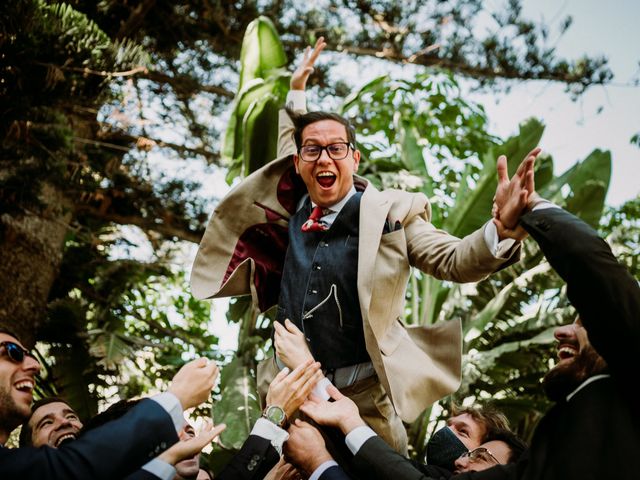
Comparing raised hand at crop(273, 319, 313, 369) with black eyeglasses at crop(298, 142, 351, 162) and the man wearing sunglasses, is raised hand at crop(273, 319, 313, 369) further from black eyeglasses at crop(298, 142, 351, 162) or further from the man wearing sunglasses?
black eyeglasses at crop(298, 142, 351, 162)

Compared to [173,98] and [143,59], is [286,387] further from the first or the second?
[173,98]

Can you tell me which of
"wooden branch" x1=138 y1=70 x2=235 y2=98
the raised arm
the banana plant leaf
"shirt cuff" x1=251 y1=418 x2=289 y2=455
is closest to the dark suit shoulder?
"shirt cuff" x1=251 y1=418 x2=289 y2=455

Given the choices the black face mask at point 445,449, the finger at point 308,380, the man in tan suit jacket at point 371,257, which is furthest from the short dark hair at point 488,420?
the finger at point 308,380

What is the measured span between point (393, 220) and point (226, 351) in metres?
4.33

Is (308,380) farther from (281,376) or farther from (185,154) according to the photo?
(185,154)

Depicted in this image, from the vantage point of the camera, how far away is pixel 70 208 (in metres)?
5.92

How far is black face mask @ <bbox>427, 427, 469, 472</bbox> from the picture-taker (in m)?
2.77

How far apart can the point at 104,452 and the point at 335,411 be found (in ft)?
2.58

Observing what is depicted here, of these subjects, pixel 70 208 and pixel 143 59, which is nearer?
pixel 143 59

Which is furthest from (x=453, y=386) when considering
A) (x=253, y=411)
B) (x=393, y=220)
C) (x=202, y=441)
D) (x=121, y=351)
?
(x=121, y=351)

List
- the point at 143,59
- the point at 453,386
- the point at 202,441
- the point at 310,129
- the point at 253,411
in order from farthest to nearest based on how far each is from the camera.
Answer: the point at 253,411 < the point at 143,59 < the point at 310,129 < the point at 453,386 < the point at 202,441

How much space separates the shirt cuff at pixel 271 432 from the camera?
2275 millimetres

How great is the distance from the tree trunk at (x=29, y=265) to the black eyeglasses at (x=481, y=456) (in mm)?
4090

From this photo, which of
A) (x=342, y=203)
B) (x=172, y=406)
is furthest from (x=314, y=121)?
(x=172, y=406)
